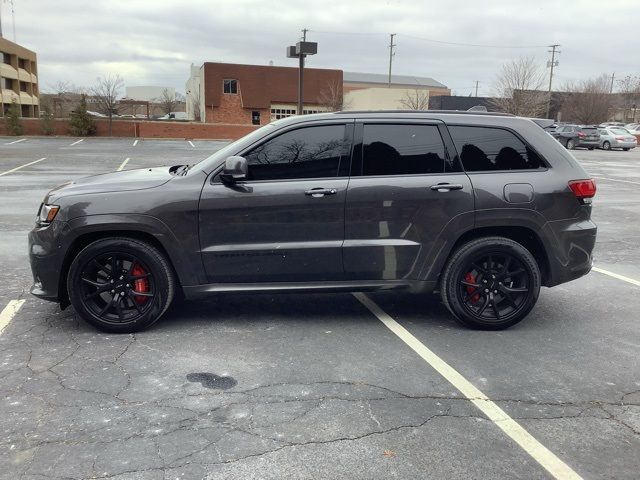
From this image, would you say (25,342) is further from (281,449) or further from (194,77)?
(194,77)

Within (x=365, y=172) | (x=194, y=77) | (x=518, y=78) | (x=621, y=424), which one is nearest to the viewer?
(x=621, y=424)

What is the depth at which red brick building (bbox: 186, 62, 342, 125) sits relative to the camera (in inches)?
2156

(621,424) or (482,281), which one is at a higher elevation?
(482,281)

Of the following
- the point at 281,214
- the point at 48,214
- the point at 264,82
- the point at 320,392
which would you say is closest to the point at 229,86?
the point at 264,82

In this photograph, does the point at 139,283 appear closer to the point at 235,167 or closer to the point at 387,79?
the point at 235,167

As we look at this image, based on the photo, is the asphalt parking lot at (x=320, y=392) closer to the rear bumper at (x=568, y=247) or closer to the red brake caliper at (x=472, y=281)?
the red brake caliper at (x=472, y=281)

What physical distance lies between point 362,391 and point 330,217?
1520mm

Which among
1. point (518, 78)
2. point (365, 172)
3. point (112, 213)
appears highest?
point (518, 78)

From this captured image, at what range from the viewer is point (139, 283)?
4.77 meters

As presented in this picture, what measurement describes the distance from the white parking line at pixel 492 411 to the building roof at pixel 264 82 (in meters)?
52.7

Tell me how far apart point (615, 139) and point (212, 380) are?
127ft

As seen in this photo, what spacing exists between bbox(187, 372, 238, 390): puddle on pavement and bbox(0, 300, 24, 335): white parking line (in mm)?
1913

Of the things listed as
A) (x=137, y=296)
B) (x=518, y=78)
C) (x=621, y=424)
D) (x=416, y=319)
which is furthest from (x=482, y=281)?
(x=518, y=78)

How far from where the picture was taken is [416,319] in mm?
5246
